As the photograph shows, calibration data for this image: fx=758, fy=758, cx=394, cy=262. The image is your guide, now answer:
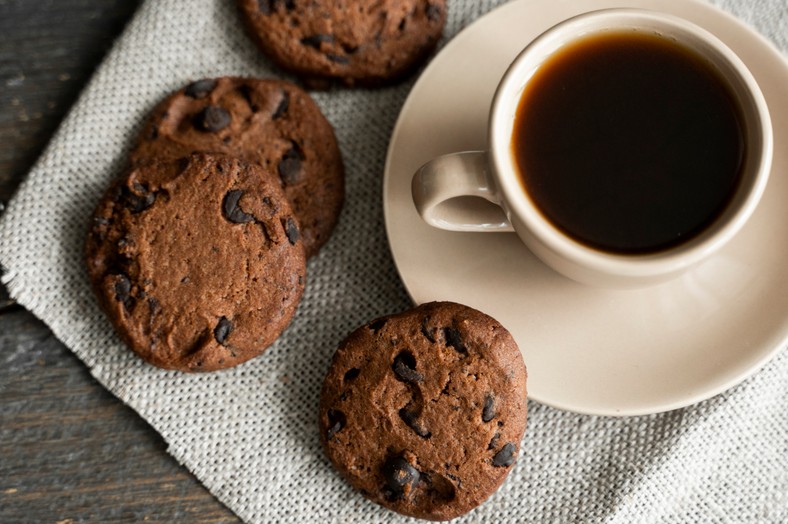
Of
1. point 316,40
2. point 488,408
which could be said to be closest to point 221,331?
point 488,408

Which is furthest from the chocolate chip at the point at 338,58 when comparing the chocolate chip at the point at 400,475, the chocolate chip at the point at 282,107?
the chocolate chip at the point at 400,475

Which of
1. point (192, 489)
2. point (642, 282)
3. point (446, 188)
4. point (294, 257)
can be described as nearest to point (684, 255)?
point (642, 282)

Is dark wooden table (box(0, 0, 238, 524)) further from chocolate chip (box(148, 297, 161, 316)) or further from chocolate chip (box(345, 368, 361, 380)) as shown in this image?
chocolate chip (box(345, 368, 361, 380))

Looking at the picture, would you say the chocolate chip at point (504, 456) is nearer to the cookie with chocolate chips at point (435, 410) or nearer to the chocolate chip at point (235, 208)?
the cookie with chocolate chips at point (435, 410)

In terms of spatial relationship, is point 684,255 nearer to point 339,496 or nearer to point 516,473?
point 516,473

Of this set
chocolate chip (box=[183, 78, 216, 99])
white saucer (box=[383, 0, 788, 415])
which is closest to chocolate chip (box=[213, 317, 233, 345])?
white saucer (box=[383, 0, 788, 415])

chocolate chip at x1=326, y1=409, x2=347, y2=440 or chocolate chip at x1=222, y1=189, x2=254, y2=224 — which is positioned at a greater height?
chocolate chip at x1=222, y1=189, x2=254, y2=224

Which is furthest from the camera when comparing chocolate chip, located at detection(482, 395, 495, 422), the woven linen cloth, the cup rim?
the woven linen cloth
